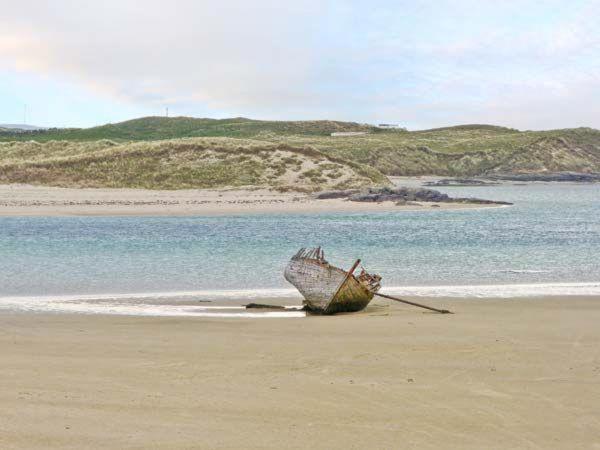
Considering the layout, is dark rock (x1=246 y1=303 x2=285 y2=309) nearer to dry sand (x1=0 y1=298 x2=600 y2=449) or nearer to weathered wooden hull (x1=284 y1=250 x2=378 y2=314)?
weathered wooden hull (x1=284 y1=250 x2=378 y2=314)

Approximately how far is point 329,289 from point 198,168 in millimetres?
53034

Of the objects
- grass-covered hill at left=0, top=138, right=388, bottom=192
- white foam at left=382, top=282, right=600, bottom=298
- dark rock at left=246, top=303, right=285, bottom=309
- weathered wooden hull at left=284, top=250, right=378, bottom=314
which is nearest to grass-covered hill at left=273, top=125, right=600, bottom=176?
grass-covered hill at left=0, top=138, right=388, bottom=192

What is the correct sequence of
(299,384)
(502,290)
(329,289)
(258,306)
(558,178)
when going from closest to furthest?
1. (299,384)
2. (329,289)
3. (258,306)
4. (502,290)
5. (558,178)

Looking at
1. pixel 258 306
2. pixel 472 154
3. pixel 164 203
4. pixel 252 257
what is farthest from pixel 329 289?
pixel 472 154

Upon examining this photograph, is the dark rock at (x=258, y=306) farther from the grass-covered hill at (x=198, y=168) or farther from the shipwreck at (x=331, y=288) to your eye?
the grass-covered hill at (x=198, y=168)

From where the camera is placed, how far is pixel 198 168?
68.2 metres

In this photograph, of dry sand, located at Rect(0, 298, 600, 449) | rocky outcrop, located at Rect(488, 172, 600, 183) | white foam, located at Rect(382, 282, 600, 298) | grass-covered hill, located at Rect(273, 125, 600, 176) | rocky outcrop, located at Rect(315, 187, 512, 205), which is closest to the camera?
dry sand, located at Rect(0, 298, 600, 449)

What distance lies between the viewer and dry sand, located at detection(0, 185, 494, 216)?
46.6 meters

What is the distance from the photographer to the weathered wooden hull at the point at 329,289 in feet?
53.3

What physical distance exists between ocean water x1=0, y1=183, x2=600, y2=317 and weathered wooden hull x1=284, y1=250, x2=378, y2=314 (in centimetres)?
53

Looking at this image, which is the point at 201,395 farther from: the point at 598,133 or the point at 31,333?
the point at 598,133

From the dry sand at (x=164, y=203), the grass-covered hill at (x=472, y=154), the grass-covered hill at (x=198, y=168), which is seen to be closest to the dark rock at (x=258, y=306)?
the dry sand at (x=164, y=203)

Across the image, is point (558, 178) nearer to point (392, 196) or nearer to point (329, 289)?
point (392, 196)

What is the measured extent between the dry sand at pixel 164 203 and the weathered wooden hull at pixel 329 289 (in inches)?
1173
